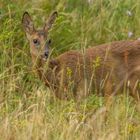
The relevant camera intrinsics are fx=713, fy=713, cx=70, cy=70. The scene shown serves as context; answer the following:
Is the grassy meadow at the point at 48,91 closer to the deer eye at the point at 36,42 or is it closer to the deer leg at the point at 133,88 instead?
the deer leg at the point at 133,88

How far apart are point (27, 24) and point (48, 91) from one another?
42.8 inches

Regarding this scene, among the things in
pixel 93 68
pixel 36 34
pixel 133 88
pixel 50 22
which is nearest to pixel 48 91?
pixel 93 68

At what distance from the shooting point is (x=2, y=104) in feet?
19.0

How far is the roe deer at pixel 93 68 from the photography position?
7.00m

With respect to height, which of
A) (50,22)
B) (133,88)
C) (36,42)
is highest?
(50,22)

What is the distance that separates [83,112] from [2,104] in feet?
2.17

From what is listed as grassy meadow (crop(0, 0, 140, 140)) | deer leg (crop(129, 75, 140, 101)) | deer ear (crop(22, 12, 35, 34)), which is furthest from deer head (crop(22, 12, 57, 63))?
deer leg (crop(129, 75, 140, 101))

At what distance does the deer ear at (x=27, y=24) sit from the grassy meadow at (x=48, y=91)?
17cm

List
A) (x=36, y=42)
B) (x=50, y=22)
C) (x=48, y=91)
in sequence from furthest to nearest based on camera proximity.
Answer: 1. (x=50, y=22)
2. (x=36, y=42)
3. (x=48, y=91)

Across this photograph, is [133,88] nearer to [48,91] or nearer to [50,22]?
[48,91]

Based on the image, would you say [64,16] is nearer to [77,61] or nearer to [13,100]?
[77,61]

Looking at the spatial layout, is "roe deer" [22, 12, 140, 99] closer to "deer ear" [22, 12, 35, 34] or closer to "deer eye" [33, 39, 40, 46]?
"deer eye" [33, 39, 40, 46]

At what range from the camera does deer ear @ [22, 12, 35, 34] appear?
7.61 meters

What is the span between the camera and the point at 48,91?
688cm
